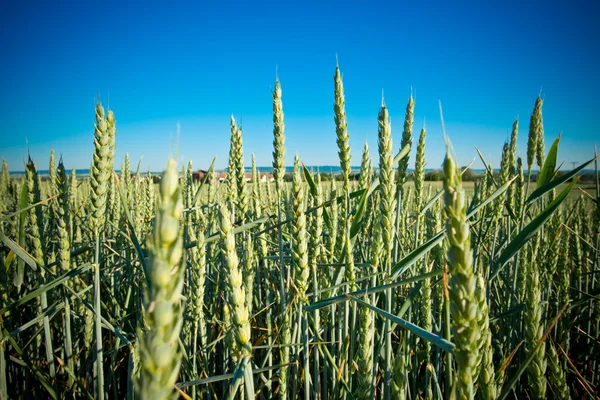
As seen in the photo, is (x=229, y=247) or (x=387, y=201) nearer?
(x=229, y=247)

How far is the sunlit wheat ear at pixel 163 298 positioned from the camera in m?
0.36

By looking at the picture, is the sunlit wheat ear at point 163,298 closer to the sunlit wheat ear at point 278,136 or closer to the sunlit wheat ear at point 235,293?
the sunlit wheat ear at point 235,293

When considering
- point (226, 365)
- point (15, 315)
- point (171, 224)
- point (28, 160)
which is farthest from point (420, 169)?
point (15, 315)

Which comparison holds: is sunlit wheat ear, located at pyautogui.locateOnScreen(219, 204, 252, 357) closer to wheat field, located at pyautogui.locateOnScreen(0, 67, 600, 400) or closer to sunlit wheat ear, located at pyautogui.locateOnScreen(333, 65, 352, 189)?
wheat field, located at pyautogui.locateOnScreen(0, 67, 600, 400)

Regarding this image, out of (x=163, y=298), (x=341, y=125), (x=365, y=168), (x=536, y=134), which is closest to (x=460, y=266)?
(x=163, y=298)

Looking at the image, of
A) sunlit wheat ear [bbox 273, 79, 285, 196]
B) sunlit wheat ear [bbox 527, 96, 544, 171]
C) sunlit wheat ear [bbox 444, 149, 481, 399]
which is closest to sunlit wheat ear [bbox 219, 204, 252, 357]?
sunlit wheat ear [bbox 444, 149, 481, 399]

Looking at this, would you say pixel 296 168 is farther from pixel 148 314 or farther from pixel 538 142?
pixel 538 142

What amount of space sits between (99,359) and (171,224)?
837 millimetres

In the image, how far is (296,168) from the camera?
39.2 inches

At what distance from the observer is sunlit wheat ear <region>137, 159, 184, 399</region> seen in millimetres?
357

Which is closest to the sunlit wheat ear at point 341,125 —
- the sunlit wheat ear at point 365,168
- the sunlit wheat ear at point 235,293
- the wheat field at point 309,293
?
the wheat field at point 309,293

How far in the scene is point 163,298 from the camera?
0.36 meters

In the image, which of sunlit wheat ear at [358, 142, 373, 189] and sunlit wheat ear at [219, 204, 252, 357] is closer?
sunlit wheat ear at [219, 204, 252, 357]

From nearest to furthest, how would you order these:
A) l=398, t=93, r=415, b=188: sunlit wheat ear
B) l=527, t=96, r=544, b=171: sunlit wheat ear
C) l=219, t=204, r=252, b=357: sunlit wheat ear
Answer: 1. l=219, t=204, r=252, b=357: sunlit wheat ear
2. l=398, t=93, r=415, b=188: sunlit wheat ear
3. l=527, t=96, r=544, b=171: sunlit wheat ear
